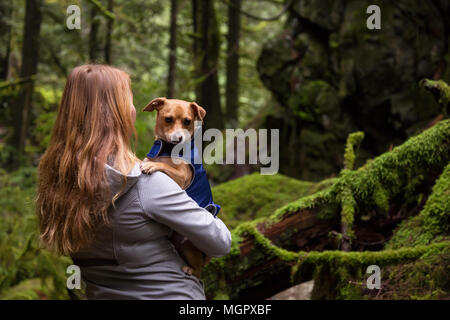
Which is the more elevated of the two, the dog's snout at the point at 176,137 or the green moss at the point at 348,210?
the dog's snout at the point at 176,137

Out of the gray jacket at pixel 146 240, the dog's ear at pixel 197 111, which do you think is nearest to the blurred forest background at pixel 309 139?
the gray jacket at pixel 146 240

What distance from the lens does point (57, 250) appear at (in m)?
2.31

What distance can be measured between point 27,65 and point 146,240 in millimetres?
10771

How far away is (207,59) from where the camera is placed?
497 inches

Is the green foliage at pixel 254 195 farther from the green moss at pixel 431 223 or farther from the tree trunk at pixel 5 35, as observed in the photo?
the tree trunk at pixel 5 35

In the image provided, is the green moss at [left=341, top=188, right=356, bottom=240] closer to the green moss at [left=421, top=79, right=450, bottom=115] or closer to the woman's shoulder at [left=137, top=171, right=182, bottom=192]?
the green moss at [left=421, top=79, right=450, bottom=115]

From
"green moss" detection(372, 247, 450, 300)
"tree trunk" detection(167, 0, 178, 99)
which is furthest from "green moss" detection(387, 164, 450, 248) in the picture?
"tree trunk" detection(167, 0, 178, 99)

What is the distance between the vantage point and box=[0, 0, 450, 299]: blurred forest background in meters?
4.08

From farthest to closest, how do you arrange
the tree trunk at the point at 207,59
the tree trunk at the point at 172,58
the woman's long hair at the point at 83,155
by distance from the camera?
the tree trunk at the point at 207,59, the tree trunk at the point at 172,58, the woman's long hair at the point at 83,155

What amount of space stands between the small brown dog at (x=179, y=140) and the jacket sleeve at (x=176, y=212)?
111 millimetres

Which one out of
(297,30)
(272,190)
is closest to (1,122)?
(297,30)

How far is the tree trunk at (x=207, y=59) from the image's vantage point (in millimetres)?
11891

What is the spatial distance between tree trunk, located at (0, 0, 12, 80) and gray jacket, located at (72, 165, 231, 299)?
1301 centimetres

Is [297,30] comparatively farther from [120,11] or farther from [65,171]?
[65,171]
